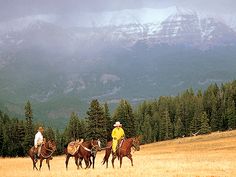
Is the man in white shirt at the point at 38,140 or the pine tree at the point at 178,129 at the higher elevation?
the pine tree at the point at 178,129

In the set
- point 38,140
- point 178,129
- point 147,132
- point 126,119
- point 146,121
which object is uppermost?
point 146,121

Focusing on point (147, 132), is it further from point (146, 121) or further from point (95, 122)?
point (95, 122)

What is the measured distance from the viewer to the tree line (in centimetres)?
11500

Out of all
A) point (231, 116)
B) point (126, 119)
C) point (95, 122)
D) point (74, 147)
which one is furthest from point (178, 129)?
point (74, 147)

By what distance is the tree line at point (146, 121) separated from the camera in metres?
115

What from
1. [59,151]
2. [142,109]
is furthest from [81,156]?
[142,109]

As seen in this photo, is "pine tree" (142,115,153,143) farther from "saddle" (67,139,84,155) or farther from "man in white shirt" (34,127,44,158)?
"saddle" (67,139,84,155)

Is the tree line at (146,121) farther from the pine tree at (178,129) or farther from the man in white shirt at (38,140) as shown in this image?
the man in white shirt at (38,140)

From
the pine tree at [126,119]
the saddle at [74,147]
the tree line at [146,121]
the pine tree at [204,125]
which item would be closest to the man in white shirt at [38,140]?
the saddle at [74,147]

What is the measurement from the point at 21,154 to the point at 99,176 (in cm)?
8797

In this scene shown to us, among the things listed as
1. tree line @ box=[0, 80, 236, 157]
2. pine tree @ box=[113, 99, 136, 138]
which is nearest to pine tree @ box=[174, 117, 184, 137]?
tree line @ box=[0, 80, 236, 157]

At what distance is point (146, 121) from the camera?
155250 mm

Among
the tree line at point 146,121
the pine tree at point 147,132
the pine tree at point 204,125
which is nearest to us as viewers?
the tree line at point 146,121

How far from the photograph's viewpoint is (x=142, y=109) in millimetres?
166875
